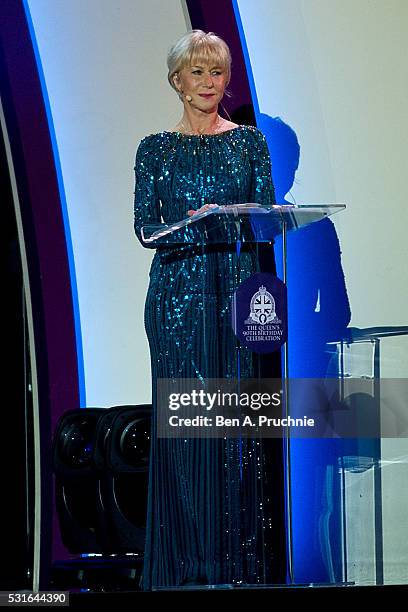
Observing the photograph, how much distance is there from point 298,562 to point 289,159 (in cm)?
147

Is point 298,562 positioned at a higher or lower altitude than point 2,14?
lower

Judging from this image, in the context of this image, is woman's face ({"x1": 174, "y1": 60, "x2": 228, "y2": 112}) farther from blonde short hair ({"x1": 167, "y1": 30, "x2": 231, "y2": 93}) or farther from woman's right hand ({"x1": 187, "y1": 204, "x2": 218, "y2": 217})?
woman's right hand ({"x1": 187, "y1": 204, "x2": 218, "y2": 217})

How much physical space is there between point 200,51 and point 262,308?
853mm

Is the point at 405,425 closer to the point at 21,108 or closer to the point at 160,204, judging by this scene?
the point at 160,204

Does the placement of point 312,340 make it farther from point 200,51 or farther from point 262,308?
point 200,51

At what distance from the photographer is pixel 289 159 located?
3889 millimetres

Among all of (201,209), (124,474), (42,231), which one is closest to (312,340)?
(124,474)

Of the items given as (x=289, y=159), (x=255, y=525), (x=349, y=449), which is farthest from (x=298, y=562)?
(x=289, y=159)

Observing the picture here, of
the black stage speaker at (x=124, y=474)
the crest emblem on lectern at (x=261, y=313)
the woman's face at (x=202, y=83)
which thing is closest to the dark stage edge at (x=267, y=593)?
the black stage speaker at (x=124, y=474)

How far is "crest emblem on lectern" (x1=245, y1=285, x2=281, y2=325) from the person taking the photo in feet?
10.2

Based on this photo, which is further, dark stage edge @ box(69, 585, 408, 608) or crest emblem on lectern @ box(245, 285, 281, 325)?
crest emblem on lectern @ box(245, 285, 281, 325)

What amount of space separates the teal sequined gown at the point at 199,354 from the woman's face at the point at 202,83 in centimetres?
11

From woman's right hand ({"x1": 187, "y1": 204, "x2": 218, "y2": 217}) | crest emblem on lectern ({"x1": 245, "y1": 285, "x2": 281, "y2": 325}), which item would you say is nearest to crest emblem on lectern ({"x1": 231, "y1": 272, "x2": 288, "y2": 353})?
crest emblem on lectern ({"x1": 245, "y1": 285, "x2": 281, "y2": 325})

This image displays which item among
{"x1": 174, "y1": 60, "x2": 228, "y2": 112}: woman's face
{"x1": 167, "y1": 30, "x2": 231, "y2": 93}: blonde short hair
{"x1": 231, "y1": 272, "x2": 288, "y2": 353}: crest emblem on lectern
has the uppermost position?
{"x1": 167, "y1": 30, "x2": 231, "y2": 93}: blonde short hair
